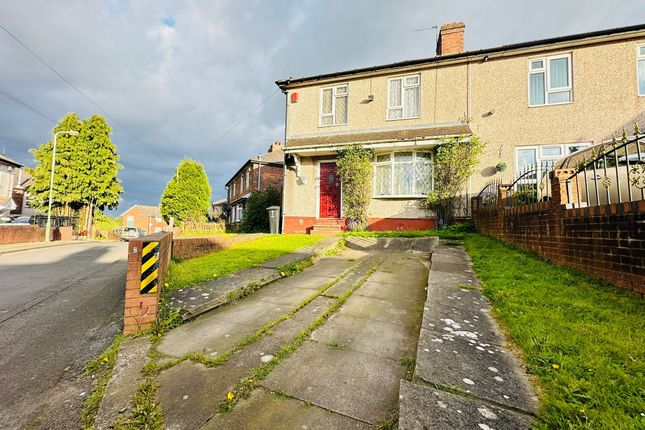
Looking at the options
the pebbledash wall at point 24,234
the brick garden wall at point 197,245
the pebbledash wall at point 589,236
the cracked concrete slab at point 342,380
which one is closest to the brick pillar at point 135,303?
the cracked concrete slab at point 342,380

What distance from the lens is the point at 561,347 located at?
2025mm

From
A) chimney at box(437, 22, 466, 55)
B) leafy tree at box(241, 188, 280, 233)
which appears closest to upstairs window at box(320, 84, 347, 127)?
chimney at box(437, 22, 466, 55)

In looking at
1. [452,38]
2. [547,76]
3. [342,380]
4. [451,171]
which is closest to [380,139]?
[451,171]

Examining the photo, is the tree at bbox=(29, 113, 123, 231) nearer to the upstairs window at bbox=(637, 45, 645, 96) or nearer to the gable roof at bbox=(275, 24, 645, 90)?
the gable roof at bbox=(275, 24, 645, 90)

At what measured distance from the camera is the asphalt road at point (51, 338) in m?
1.88

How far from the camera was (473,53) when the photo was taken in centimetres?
1066

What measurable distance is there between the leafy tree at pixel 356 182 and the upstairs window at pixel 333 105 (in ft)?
7.49

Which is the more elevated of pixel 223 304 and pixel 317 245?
pixel 317 245

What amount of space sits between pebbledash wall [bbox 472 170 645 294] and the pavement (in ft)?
4.92

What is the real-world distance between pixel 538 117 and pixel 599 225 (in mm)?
8798

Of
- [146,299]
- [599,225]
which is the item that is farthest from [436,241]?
[146,299]

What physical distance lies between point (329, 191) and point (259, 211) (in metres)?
5.49

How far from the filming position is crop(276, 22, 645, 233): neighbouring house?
9.56 meters

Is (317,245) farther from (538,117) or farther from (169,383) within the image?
(538,117)
